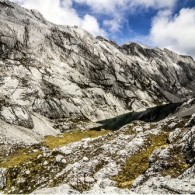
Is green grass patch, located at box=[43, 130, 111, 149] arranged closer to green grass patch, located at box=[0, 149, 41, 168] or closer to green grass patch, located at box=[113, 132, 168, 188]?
green grass patch, located at box=[0, 149, 41, 168]

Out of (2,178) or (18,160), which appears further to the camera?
(18,160)

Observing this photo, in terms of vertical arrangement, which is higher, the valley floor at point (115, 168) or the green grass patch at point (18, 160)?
the green grass patch at point (18, 160)

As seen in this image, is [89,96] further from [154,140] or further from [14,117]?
[154,140]

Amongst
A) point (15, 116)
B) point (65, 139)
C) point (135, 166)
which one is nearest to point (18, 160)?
point (135, 166)

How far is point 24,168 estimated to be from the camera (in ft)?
105

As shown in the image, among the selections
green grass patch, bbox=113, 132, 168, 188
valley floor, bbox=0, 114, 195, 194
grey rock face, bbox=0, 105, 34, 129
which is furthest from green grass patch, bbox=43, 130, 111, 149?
green grass patch, bbox=113, 132, 168, 188

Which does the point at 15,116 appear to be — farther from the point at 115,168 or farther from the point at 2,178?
the point at 115,168

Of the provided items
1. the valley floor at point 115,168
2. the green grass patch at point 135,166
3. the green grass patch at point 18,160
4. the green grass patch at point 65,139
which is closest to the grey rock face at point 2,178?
the valley floor at point 115,168

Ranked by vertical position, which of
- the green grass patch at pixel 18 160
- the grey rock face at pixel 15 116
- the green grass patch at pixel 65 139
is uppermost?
the grey rock face at pixel 15 116

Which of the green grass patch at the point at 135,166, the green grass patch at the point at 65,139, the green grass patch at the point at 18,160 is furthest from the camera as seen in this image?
the green grass patch at the point at 65,139

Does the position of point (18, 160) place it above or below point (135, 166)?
above

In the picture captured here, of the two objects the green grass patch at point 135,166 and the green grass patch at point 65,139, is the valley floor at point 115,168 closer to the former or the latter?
the green grass patch at point 135,166

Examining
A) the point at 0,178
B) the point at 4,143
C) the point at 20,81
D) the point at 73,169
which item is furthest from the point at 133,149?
the point at 20,81

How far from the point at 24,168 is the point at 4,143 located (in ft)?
132
